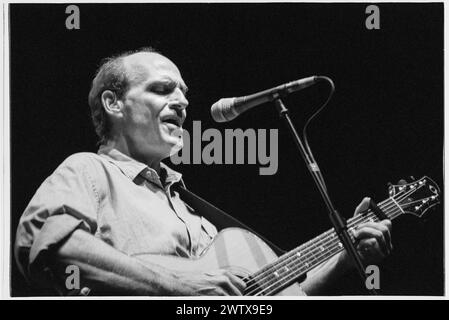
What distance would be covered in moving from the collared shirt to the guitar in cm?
9

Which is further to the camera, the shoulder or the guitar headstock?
the guitar headstock

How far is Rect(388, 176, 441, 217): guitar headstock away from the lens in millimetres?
3479

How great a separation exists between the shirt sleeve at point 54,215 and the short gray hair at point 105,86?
204mm

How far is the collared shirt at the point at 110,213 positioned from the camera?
3.15 meters

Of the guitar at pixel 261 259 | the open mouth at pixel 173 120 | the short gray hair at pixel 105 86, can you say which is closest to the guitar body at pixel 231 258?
the guitar at pixel 261 259

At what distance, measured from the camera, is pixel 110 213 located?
324cm

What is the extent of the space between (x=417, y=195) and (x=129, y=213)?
4.60 feet

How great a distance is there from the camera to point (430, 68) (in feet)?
12.0

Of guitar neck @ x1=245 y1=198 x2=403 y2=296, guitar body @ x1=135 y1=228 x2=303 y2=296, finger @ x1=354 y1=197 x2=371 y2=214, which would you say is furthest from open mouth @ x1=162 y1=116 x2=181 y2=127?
finger @ x1=354 y1=197 x2=371 y2=214

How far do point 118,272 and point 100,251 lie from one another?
13 centimetres

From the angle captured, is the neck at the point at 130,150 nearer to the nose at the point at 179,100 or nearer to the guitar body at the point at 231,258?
the nose at the point at 179,100

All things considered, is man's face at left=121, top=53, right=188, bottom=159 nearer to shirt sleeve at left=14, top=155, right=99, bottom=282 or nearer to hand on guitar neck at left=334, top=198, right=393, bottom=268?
shirt sleeve at left=14, top=155, right=99, bottom=282
